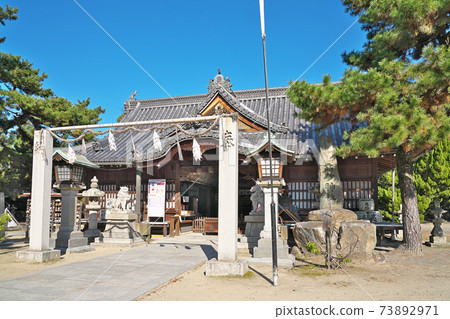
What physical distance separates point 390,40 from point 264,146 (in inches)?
214

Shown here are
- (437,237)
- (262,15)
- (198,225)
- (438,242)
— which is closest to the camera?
(262,15)

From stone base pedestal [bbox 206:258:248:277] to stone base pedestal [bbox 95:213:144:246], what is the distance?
6462 millimetres

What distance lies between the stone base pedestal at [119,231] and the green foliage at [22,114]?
31.3ft

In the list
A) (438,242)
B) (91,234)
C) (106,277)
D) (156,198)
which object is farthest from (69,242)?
(438,242)

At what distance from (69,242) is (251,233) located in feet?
20.8

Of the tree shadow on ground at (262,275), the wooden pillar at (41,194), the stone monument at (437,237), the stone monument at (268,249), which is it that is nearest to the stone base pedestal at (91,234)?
the wooden pillar at (41,194)

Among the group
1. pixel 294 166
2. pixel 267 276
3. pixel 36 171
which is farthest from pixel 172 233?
pixel 267 276

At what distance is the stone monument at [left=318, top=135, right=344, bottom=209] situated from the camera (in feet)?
45.2

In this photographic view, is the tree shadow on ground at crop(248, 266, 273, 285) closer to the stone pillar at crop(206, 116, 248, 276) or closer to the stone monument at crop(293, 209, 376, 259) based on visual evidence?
the stone pillar at crop(206, 116, 248, 276)

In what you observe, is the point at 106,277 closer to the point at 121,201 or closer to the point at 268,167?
the point at 268,167

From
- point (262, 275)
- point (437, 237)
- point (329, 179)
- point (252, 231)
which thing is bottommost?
point (262, 275)

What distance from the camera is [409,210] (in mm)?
10781

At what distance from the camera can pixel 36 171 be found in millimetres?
9344

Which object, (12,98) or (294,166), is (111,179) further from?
(294,166)
